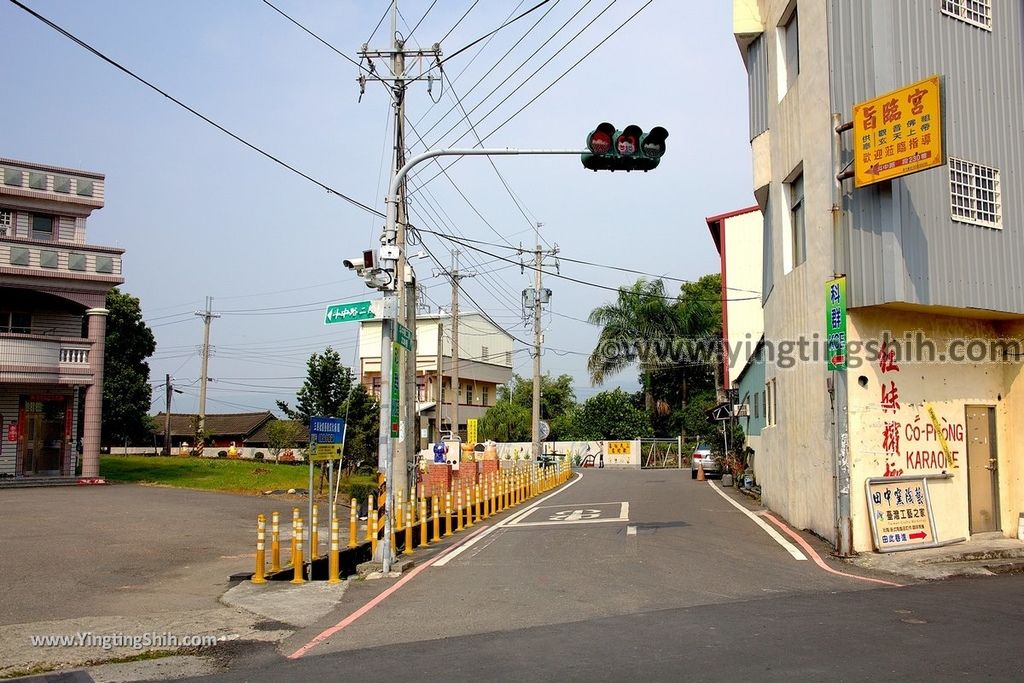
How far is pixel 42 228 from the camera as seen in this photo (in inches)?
1198

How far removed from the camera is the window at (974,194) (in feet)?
48.7

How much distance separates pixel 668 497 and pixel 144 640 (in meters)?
19.0

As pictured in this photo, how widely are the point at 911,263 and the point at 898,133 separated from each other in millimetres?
2029

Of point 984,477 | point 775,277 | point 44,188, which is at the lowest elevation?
point 984,477

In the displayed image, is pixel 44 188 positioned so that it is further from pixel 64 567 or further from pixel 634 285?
pixel 634 285

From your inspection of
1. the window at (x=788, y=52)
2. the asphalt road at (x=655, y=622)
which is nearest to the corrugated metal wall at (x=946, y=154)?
the window at (x=788, y=52)

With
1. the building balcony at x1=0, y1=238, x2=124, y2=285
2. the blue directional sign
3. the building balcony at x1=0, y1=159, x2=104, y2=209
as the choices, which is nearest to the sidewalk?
the blue directional sign

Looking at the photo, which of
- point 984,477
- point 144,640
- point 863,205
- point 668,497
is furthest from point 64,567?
point 668,497

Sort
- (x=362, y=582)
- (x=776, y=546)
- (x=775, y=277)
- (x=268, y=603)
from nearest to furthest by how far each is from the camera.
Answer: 1. (x=268, y=603)
2. (x=362, y=582)
3. (x=776, y=546)
4. (x=775, y=277)

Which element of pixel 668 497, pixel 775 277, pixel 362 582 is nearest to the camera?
pixel 362 582

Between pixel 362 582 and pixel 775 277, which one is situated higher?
pixel 775 277

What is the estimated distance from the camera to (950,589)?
442 inches

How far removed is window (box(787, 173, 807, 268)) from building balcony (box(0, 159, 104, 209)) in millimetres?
23643

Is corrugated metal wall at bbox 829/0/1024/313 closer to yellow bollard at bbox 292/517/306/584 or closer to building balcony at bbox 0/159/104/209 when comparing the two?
yellow bollard at bbox 292/517/306/584
